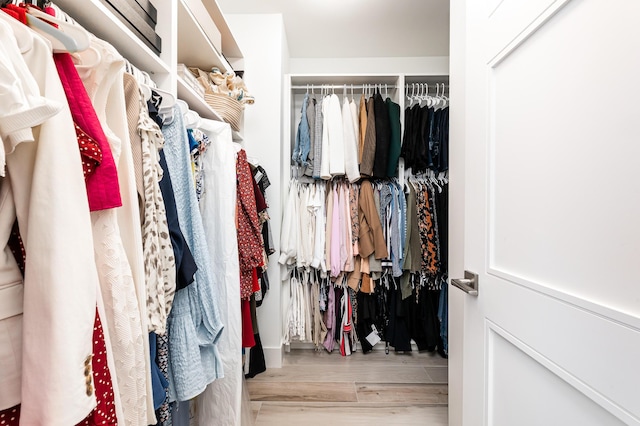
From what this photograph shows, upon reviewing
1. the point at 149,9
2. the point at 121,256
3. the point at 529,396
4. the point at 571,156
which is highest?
the point at 149,9

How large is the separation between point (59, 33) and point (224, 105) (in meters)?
1.06

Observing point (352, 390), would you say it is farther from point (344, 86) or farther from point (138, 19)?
point (344, 86)

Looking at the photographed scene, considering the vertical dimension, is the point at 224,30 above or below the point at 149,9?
above

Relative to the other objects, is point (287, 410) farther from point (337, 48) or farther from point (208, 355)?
point (337, 48)

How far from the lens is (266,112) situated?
2033 millimetres

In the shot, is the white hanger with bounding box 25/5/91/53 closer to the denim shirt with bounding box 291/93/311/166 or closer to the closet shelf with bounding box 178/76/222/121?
the closet shelf with bounding box 178/76/222/121

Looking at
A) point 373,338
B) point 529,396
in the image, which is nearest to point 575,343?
point 529,396

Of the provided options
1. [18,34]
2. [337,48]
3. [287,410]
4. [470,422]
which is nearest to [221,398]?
[287,410]

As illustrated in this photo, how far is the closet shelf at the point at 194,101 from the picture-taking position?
1.11 meters

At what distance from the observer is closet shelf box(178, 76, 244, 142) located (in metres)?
1.11

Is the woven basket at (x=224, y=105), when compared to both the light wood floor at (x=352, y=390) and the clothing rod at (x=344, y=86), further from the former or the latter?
the light wood floor at (x=352, y=390)

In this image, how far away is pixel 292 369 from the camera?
1991 mm

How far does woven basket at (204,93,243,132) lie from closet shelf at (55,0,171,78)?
1.61 feet

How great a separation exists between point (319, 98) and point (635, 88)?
2.16 meters
